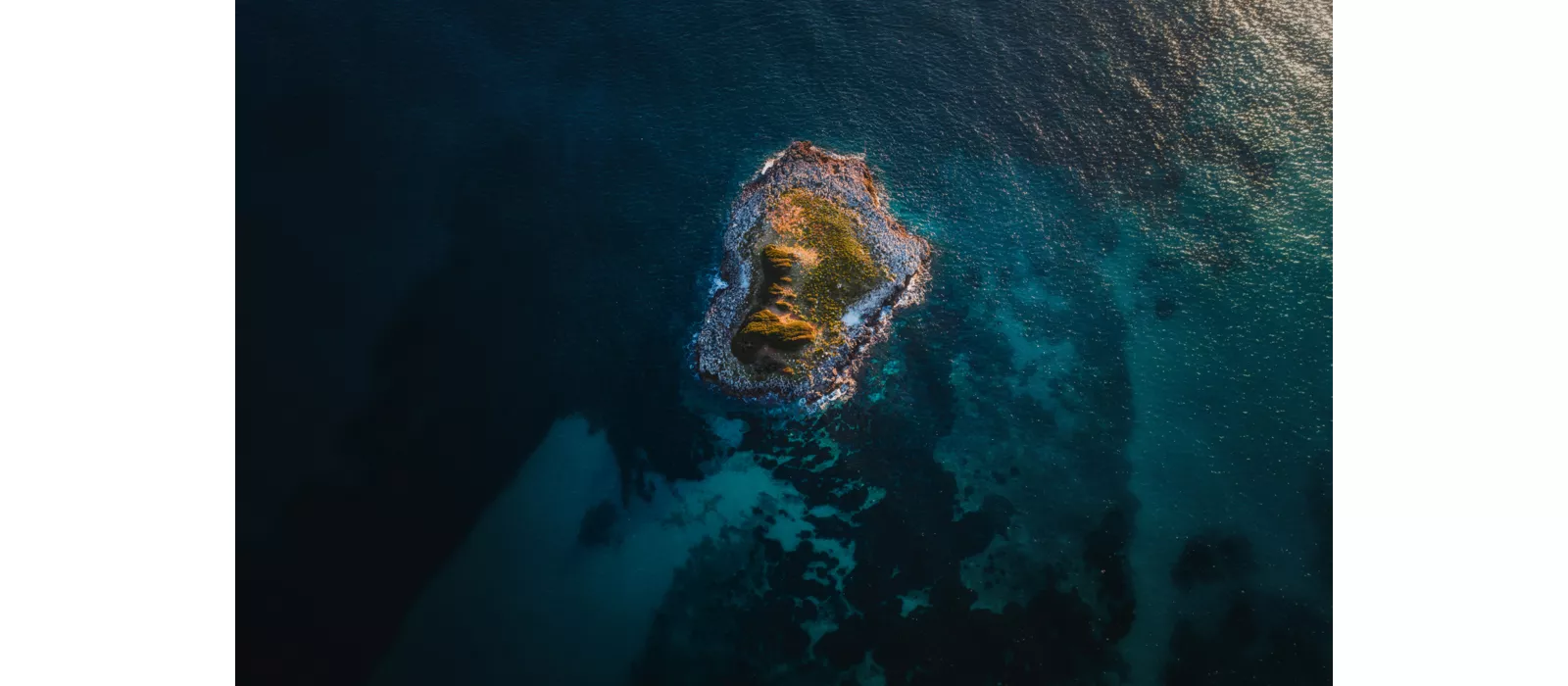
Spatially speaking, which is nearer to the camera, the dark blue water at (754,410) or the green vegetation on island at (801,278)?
the dark blue water at (754,410)

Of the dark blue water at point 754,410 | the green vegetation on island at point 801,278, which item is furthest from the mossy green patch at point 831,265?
the dark blue water at point 754,410

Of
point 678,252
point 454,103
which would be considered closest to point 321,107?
point 454,103

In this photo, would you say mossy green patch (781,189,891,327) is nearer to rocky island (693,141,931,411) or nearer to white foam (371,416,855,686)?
rocky island (693,141,931,411)

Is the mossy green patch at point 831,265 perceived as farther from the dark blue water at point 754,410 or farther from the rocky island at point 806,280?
the dark blue water at point 754,410

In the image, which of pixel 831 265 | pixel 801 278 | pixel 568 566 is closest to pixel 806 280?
pixel 801 278

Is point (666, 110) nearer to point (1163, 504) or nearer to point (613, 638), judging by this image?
point (613, 638)

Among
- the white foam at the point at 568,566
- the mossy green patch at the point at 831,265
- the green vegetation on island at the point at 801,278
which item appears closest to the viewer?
the white foam at the point at 568,566
